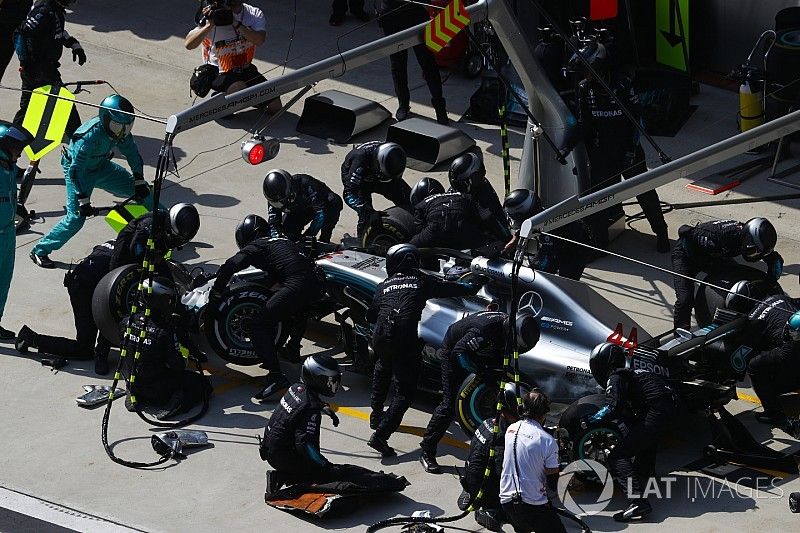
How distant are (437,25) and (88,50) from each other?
9.48 metres

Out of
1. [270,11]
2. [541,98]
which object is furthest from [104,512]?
[270,11]

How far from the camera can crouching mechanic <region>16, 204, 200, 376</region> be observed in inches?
517

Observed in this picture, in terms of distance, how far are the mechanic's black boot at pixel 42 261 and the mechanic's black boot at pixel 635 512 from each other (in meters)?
7.13

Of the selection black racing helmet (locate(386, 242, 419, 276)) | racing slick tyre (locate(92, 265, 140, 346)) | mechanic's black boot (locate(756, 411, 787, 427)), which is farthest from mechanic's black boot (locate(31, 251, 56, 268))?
mechanic's black boot (locate(756, 411, 787, 427))

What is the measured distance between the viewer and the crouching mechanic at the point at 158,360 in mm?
12172

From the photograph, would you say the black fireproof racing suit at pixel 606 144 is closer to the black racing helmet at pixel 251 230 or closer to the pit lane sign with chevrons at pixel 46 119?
the black racing helmet at pixel 251 230

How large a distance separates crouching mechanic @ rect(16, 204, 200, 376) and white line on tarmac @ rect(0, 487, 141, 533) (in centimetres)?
204

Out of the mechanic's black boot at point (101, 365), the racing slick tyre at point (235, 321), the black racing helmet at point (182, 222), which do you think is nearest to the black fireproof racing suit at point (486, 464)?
the racing slick tyre at point (235, 321)

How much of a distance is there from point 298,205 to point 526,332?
364cm

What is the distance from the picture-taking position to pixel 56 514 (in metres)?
11.0

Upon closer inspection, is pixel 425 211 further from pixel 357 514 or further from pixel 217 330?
pixel 357 514

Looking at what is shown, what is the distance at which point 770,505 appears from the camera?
35.6 ft

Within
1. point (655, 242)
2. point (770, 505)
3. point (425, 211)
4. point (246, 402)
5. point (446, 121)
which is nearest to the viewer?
point (770, 505)

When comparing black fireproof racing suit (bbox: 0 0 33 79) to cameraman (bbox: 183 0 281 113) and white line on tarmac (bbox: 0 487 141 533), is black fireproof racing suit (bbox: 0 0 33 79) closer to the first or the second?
cameraman (bbox: 183 0 281 113)
